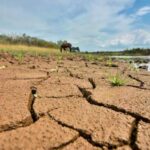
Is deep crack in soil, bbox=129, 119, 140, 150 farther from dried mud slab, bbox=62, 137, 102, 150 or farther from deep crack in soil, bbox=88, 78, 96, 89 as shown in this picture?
deep crack in soil, bbox=88, 78, 96, 89

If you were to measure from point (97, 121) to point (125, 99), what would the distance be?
68 cm

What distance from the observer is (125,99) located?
305 cm

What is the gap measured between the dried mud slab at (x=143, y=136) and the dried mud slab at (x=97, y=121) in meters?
0.07

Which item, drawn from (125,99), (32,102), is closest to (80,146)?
(32,102)

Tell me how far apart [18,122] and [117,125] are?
0.66 meters

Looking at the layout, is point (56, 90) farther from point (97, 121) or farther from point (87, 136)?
point (87, 136)

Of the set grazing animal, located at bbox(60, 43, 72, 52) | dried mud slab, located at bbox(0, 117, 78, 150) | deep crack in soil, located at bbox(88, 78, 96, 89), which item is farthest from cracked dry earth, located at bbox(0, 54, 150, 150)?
grazing animal, located at bbox(60, 43, 72, 52)

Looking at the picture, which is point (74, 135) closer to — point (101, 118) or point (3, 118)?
point (101, 118)

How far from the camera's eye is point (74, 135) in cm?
222

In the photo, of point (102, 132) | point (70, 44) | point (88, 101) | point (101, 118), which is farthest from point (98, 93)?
point (70, 44)

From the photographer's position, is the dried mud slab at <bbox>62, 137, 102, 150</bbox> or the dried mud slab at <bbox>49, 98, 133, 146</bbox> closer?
the dried mud slab at <bbox>62, 137, 102, 150</bbox>

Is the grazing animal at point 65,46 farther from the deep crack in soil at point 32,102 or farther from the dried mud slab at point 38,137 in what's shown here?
the dried mud slab at point 38,137

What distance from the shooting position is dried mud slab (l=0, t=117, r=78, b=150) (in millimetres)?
2070

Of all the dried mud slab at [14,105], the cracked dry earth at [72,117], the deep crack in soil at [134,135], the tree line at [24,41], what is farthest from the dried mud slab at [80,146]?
the tree line at [24,41]
